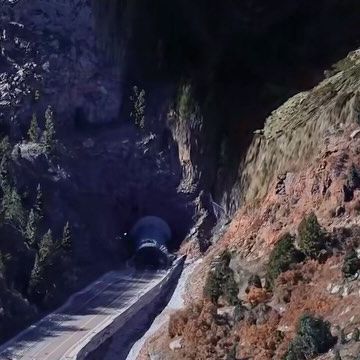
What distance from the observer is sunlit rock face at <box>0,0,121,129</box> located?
7338 centimetres

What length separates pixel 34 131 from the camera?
231ft

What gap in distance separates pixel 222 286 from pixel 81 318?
11.0 metres

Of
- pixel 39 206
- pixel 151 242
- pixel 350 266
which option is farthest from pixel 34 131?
pixel 350 266

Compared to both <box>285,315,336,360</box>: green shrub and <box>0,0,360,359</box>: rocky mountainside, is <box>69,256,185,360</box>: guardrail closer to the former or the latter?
<box>0,0,360,359</box>: rocky mountainside

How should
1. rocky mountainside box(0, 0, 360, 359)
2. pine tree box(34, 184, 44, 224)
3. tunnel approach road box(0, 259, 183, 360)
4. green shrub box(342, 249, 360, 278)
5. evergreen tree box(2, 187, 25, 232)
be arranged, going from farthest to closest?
pine tree box(34, 184, 44, 224), evergreen tree box(2, 187, 25, 232), rocky mountainside box(0, 0, 360, 359), tunnel approach road box(0, 259, 183, 360), green shrub box(342, 249, 360, 278)

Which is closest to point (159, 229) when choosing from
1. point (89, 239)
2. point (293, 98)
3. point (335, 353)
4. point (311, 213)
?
point (89, 239)

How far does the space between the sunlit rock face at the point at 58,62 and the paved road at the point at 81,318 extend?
51.6 ft

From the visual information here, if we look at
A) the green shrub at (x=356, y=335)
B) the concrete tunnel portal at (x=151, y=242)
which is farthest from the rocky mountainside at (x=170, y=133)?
the green shrub at (x=356, y=335)

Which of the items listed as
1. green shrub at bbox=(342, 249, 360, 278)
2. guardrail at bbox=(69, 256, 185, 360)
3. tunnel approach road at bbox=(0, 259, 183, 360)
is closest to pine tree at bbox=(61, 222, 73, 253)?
tunnel approach road at bbox=(0, 259, 183, 360)

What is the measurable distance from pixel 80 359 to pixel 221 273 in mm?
10401

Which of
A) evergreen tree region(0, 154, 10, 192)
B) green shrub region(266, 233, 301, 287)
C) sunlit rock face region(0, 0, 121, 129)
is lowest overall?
green shrub region(266, 233, 301, 287)

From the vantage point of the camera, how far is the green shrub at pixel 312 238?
167ft

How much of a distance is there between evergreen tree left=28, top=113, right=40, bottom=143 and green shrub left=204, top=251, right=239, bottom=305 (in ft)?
69.9

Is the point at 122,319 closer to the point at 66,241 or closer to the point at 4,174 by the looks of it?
the point at 66,241
